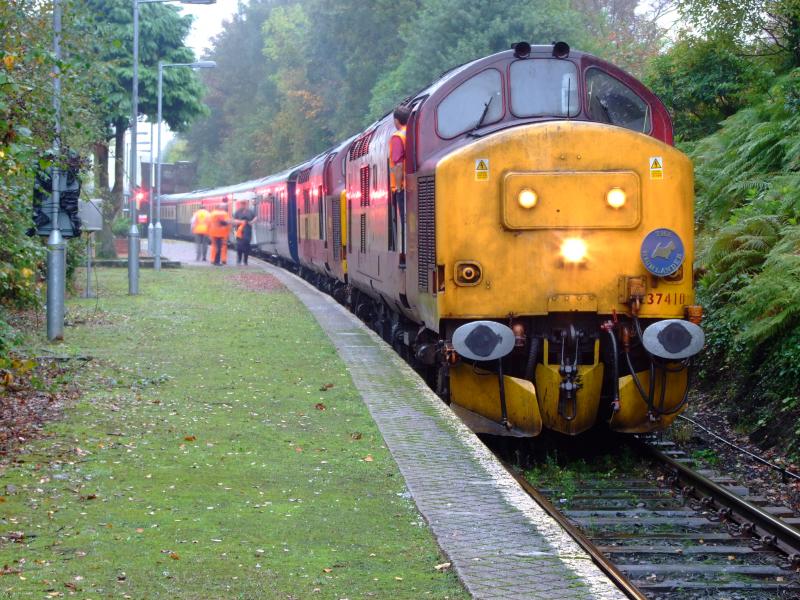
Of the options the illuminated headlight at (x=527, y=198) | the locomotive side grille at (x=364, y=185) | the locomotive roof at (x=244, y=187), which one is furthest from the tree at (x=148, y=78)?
the illuminated headlight at (x=527, y=198)

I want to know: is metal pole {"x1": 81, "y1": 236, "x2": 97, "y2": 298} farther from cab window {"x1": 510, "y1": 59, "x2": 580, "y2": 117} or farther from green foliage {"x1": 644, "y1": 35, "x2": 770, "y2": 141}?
cab window {"x1": 510, "y1": 59, "x2": 580, "y2": 117}

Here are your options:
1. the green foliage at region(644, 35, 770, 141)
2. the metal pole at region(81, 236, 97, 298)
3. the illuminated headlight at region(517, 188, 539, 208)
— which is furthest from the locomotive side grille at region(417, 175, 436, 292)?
the metal pole at region(81, 236, 97, 298)

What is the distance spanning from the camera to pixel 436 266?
10961 millimetres

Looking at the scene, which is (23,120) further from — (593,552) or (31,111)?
(593,552)

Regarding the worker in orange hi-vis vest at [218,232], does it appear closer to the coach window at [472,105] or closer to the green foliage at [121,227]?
the green foliage at [121,227]

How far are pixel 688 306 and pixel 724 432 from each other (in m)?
2.73

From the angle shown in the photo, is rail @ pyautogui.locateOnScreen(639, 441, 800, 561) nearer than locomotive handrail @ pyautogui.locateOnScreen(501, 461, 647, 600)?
No

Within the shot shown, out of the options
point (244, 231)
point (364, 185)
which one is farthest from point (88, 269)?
point (244, 231)

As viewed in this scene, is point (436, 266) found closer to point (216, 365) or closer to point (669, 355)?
point (669, 355)

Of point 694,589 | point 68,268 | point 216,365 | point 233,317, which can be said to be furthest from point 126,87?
point 694,589

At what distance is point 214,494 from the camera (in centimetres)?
872

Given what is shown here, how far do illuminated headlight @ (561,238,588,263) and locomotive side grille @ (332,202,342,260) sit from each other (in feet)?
39.1

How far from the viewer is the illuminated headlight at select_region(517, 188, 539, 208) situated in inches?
426

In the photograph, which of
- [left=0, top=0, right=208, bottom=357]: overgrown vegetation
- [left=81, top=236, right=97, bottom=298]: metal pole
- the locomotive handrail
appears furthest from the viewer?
[left=81, top=236, right=97, bottom=298]: metal pole
